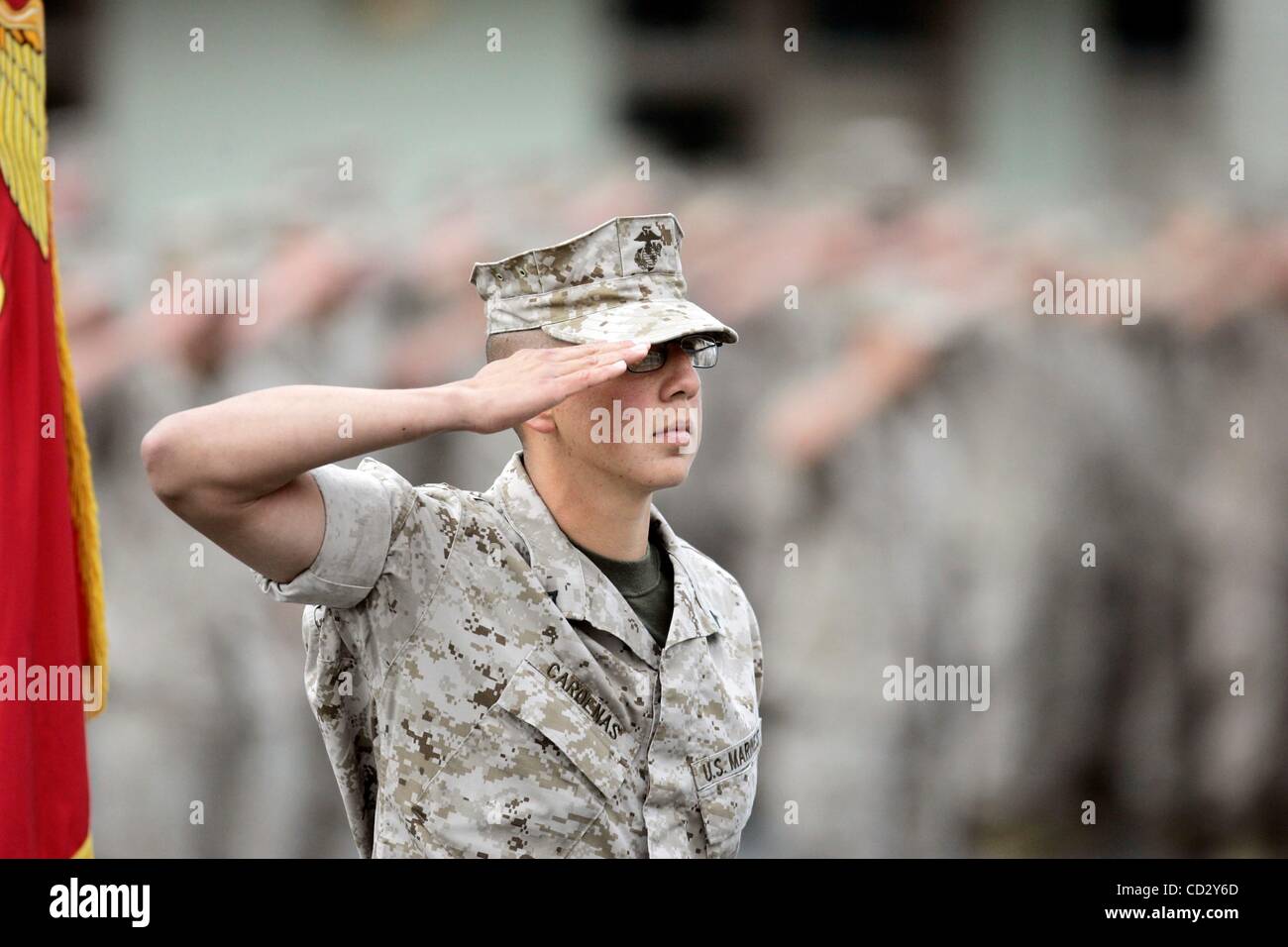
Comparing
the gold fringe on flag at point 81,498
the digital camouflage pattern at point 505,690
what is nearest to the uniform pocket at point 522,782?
the digital camouflage pattern at point 505,690

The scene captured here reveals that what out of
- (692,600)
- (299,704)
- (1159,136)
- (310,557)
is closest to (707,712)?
(692,600)

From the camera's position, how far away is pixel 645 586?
1780mm

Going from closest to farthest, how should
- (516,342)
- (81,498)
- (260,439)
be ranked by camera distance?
(260,439), (516,342), (81,498)

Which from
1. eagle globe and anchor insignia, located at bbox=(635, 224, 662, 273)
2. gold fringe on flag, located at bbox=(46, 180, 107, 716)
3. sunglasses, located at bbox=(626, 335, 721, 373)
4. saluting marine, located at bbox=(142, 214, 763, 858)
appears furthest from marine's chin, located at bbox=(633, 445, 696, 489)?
gold fringe on flag, located at bbox=(46, 180, 107, 716)

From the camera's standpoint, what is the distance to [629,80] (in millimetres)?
3799

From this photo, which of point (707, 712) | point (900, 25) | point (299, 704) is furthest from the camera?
point (900, 25)

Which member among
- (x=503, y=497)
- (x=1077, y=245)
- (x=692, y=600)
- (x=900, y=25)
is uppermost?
(x=900, y=25)

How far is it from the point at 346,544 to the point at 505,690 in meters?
0.29

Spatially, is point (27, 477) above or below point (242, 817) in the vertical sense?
above

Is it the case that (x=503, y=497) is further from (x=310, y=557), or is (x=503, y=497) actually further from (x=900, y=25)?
(x=900, y=25)

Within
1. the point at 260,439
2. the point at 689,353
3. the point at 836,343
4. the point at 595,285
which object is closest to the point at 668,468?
the point at 689,353

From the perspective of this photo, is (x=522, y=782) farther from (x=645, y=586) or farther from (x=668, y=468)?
(x=668, y=468)

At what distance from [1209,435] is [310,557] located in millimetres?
3406

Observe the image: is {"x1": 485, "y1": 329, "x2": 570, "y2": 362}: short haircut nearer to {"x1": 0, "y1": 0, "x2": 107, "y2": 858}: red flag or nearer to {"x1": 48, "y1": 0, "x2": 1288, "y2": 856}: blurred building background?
{"x1": 0, "y1": 0, "x2": 107, "y2": 858}: red flag
